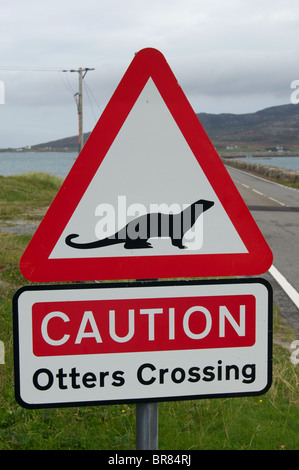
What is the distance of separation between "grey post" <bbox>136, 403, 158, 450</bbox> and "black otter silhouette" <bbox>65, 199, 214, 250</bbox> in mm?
567

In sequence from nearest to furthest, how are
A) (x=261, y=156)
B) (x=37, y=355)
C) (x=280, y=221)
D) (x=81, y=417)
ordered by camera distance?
(x=37, y=355) → (x=81, y=417) → (x=280, y=221) → (x=261, y=156)

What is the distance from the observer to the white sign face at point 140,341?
5.65ft

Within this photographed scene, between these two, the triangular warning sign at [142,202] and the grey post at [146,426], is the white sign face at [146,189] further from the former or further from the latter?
the grey post at [146,426]

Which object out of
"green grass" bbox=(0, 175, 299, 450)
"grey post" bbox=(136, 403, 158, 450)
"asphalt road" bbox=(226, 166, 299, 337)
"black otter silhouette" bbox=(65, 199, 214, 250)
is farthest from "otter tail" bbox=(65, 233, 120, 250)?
"asphalt road" bbox=(226, 166, 299, 337)

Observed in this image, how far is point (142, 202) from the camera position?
5.73ft

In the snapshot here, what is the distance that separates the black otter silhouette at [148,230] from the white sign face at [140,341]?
0.14 m

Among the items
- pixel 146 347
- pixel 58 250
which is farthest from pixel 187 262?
pixel 58 250

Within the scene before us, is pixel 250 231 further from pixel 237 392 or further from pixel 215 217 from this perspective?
pixel 237 392

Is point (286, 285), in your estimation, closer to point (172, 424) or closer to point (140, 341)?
point (172, 424)

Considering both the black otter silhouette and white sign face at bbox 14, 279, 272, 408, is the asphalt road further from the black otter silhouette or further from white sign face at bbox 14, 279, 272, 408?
the black otter silhouette

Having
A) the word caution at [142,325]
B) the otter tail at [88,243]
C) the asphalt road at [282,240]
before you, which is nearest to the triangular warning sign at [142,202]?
the otter tail at [88,243]

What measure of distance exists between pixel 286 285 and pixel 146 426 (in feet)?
22.8

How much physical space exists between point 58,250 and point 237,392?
81 centimetres

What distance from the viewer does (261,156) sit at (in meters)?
145
